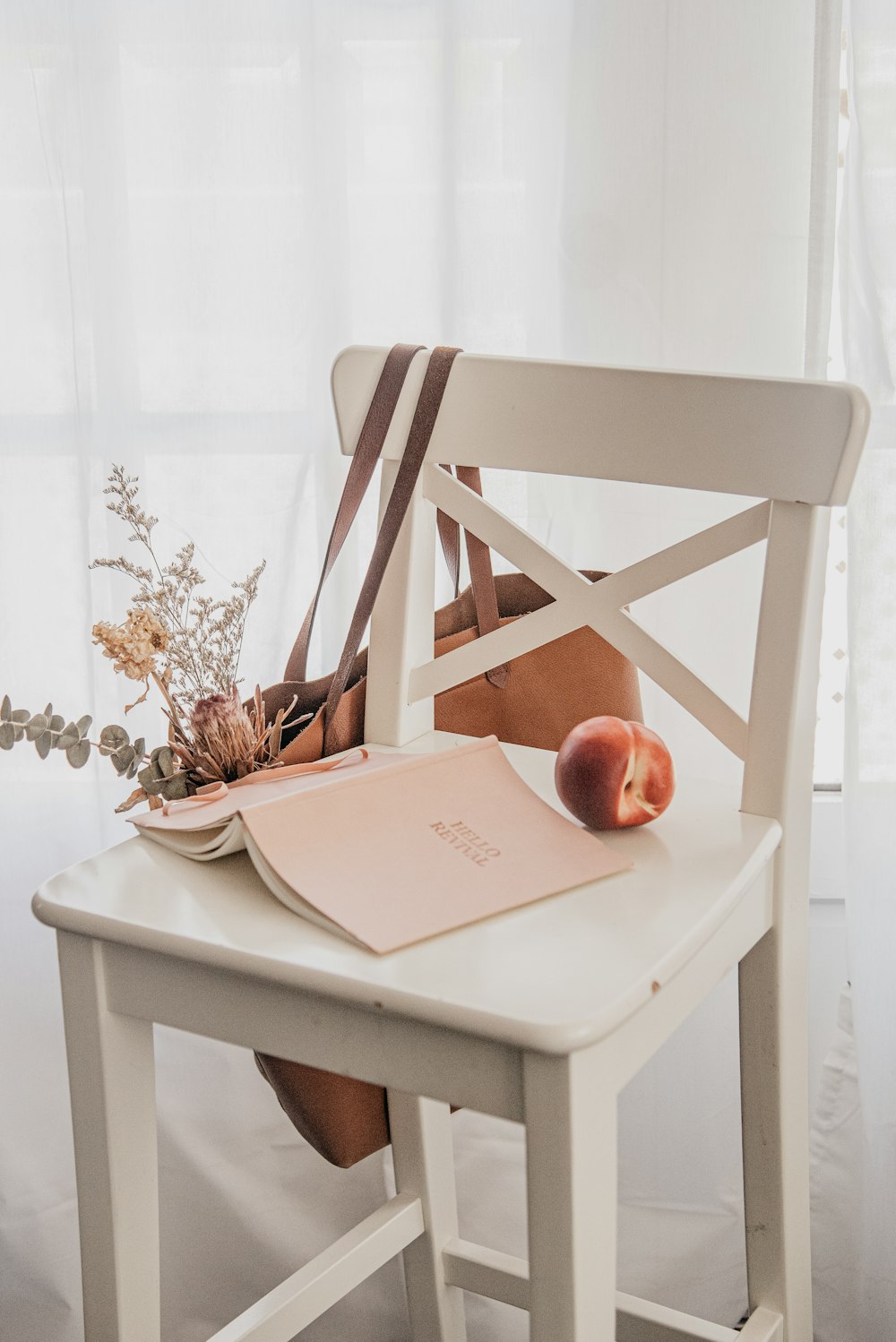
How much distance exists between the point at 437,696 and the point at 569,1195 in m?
0.52

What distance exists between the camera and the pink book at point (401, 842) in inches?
27.6

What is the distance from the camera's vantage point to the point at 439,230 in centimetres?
114

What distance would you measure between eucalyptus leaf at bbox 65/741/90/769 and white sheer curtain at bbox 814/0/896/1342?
0.64 metres

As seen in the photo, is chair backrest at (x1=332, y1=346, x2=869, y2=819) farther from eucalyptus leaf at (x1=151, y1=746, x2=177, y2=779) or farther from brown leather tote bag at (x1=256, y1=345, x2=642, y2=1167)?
eucalyptus leaf at (x1=151, y1=746, x2=177, y2=779)

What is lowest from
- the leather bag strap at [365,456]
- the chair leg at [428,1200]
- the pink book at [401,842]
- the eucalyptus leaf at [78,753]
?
the chair leg at [428,1200]

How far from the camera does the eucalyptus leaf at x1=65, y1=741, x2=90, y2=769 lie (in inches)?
32.4

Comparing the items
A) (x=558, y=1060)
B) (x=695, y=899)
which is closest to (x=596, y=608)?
(x=695, y=899)

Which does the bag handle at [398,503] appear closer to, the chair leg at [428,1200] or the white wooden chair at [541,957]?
the white wooden chair at [541,957]

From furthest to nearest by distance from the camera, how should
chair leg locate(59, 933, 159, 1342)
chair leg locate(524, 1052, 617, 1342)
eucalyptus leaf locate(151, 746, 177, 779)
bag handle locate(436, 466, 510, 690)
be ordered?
bag handle locate(436, 466, 510, 690) → eucalyptus leaf locate(151, 746, 177, 779) → chair leg locate(59, 933, 159, 1342) → chair leg locate(524, 1052, 617, 1342)

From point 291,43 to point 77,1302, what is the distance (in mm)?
1240

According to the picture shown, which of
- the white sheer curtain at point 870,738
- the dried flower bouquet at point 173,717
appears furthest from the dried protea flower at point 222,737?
the white sheer curtain at point 870,738

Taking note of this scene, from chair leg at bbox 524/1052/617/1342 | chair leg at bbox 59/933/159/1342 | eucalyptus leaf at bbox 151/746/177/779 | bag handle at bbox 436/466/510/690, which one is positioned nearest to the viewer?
chair leg at bbox 524/1052/617/1342

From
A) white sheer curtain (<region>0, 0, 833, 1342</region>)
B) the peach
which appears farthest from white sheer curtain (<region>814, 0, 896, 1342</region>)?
the peach

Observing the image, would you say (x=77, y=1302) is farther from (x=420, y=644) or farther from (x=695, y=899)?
(x=695, y=899)
